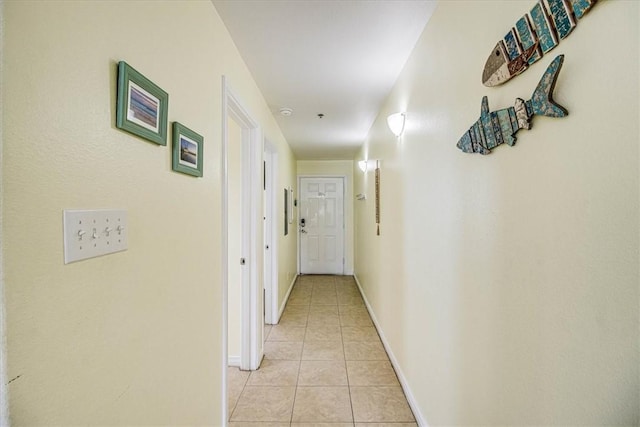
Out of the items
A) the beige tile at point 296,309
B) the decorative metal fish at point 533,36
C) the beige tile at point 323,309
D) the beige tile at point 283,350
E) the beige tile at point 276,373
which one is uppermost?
the decorative metal fish at point 533,36

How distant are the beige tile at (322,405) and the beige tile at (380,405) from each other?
0.20ft

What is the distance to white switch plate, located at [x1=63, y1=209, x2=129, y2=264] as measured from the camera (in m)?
0.62

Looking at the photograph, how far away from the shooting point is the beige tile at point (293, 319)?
336 centimetres

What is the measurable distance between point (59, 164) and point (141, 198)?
0.95 ft

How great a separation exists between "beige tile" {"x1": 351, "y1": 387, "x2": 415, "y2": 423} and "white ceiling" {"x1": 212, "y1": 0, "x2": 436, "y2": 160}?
2306mm

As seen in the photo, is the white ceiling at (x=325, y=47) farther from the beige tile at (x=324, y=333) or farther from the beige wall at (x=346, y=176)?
the beige wall at (x=346, y=176)

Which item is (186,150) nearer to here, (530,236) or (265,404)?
(530,236)

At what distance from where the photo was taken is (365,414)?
6.15ft

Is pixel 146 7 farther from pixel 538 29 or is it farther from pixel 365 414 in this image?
pixel 365 414

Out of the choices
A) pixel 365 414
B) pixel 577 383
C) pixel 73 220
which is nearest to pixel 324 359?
pixel 365 414

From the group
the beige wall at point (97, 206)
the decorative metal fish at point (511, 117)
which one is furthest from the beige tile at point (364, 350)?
the decorative metal fish at point (511, 117)

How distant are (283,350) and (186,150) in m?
2.20

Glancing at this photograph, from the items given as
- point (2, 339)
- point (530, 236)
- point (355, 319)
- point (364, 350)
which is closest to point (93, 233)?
point (2, 339)

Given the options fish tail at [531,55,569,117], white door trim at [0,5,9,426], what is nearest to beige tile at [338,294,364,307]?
fish tail at [531,55,569,117]
